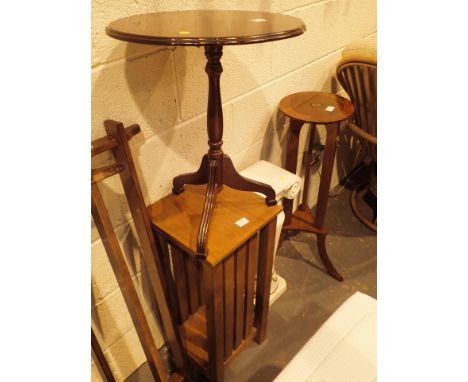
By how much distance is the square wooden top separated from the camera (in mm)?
1023

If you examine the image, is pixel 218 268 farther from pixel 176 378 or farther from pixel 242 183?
pixel 176 378

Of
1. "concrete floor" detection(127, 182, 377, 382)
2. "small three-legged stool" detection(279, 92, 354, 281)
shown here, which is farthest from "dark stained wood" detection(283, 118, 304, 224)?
"concrete floor" detection(127, 182, 377, 382)

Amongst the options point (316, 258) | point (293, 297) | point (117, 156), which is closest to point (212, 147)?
point (117, 156)

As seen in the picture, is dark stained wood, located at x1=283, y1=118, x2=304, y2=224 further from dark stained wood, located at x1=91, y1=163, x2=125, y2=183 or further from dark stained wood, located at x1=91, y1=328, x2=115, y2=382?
dark stained wood, located at x1=91, y1=328, x2=115, y2=382

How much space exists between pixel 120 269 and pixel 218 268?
0.88 ft

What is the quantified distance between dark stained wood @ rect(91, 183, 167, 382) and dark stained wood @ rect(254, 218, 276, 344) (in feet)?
1.45

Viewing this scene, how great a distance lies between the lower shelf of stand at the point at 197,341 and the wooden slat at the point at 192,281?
0.13 feet

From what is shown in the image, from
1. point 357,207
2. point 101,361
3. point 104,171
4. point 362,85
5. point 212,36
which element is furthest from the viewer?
point 357,207

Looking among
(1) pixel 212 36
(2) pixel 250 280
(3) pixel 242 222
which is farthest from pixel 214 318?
(1) pixel 212 36

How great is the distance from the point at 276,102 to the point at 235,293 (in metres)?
0.88

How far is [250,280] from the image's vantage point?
126 cm

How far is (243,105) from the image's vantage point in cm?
144

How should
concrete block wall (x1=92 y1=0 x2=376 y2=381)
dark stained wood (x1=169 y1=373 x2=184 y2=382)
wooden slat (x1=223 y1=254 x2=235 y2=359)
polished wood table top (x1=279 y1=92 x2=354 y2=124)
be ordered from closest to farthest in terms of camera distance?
concrete block wall (x1=92 y1=0 x2=376 y2=381)
wooden slat (x1=223 y1=254 x2=235 y2=359)
dark stained wood (x1=169 y1=373 x2=184 y2=382)
polished wood table top (x1=279 y1=92 x2=354 y2=124)

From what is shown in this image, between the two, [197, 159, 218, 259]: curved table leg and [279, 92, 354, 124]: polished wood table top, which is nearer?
[197, 159, 218, 259]: curved table leg
